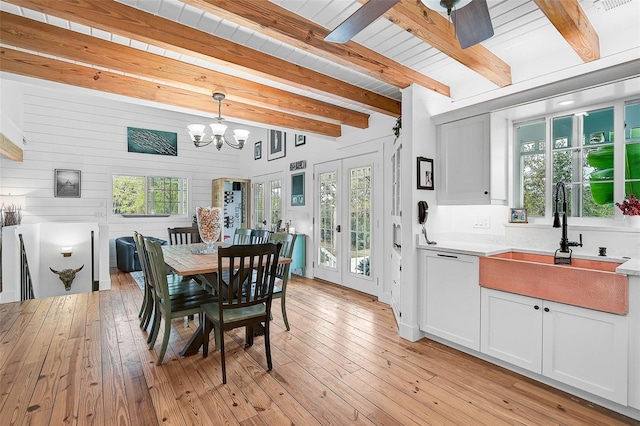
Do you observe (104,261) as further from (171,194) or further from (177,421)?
(177,421)

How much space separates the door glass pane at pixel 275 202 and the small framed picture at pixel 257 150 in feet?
2.95

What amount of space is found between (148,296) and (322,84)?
2888 mm

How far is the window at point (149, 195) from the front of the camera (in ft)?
22.5

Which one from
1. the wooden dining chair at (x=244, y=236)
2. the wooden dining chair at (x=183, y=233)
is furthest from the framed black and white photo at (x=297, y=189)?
the wooden dining chair at (x=183, y=233)

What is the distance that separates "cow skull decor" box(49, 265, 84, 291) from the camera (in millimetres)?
4980

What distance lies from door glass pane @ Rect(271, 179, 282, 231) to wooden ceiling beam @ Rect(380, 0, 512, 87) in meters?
4.61

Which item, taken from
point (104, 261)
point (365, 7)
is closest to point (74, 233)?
point (104, 261)

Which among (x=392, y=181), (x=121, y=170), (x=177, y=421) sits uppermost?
(x=121, y=170)

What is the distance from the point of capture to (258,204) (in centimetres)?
754

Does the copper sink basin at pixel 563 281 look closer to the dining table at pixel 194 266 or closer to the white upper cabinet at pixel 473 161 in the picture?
the white upper cabinet at pixel 473 161

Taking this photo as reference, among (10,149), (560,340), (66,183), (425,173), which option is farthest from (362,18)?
(66,183)

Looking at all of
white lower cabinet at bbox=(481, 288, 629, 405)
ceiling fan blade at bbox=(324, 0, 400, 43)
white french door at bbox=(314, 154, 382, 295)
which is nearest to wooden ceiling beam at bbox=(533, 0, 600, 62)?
ceiling fan blade at bbox=(324, 0, 400, 43)

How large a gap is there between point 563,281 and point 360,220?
2867mm

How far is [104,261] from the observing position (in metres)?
5.01
